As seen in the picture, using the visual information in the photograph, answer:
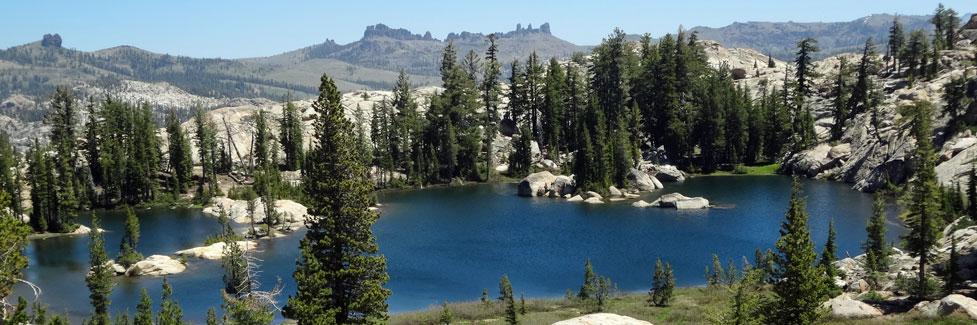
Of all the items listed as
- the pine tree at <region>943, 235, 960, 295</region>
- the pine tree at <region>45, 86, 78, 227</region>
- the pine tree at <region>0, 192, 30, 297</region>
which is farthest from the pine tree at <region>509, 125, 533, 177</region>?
the pine tree at <region>0, 192, 30, 297</region>

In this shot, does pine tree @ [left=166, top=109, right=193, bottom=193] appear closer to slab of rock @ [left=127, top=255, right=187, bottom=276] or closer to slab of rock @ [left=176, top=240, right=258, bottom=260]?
slab of rock @ [left=176, top=240, right=258, bottom=260]

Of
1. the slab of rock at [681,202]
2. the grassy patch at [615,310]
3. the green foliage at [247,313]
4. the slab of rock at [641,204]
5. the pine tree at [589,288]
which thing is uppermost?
the green foliage at [247,313]

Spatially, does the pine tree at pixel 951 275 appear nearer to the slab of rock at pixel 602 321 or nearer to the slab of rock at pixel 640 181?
the slab of rock at pixel 602 321

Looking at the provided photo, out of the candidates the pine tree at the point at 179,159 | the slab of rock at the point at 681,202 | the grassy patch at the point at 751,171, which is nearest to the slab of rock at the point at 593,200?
the slab of rock at the point at 681,202

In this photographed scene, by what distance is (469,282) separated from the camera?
6556cm

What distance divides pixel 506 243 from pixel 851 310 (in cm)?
4245

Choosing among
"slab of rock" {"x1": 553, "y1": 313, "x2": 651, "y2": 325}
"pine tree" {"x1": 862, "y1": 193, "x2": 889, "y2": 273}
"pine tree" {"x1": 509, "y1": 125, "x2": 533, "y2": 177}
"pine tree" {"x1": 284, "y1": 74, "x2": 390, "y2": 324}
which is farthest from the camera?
"pine tree" {"x1": 509, "y1": 125, "x2": 533, "y2": 177}

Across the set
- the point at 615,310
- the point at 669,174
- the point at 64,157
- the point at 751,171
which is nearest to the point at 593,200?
the point at 669,174

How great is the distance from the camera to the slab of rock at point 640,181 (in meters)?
117

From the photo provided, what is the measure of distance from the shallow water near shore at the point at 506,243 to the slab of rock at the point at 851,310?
57.6ft

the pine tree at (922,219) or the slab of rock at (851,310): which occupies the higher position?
A: the pine tree at (922,219)

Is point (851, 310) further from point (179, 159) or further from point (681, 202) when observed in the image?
point (179, 159)

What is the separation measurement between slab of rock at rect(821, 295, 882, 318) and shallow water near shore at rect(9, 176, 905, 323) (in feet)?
Result: 57.6

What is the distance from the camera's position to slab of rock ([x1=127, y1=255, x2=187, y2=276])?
70.8 meters
